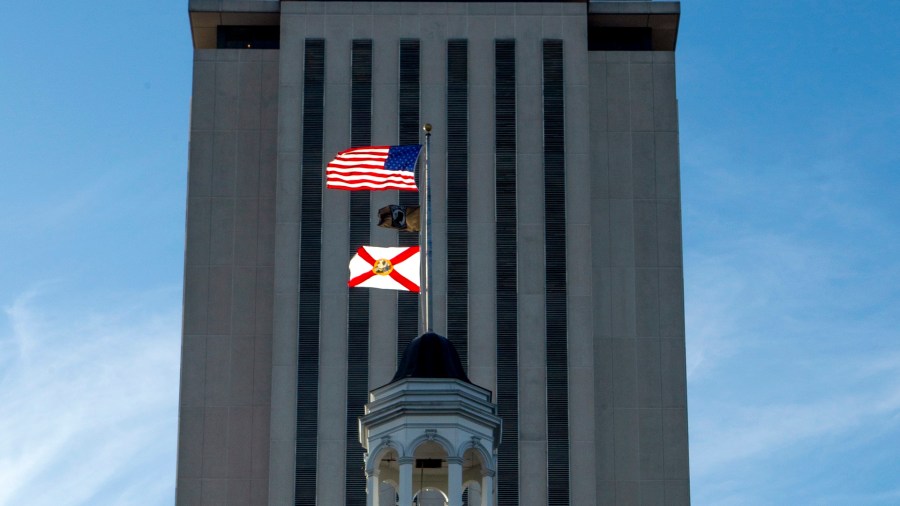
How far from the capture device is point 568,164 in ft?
351

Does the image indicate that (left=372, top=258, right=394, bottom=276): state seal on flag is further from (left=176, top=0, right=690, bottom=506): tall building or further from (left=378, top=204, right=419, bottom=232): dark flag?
(left=176, top=0, right=690, bottom=506): tall building

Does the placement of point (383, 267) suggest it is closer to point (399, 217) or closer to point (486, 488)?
point (399, 217)

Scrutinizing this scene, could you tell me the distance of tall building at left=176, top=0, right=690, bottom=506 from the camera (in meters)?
103

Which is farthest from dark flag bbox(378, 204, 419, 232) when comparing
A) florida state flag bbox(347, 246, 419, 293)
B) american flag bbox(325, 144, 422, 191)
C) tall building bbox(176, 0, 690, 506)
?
tall building bbox(176, 0, 690, 506)

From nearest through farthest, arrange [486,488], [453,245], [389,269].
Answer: [486,488] < [389,269] < [453,245]

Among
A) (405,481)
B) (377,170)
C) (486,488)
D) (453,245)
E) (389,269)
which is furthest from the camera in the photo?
(453,245)

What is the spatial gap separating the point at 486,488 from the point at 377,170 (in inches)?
563

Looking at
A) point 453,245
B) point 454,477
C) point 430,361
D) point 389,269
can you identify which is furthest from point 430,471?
point 453,245

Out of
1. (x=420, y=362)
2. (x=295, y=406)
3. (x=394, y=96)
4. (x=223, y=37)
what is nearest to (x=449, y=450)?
(x=420, y=362)

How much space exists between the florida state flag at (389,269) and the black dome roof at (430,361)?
5171mm

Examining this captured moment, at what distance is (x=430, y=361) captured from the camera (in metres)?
65.5

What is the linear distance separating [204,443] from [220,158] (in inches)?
623

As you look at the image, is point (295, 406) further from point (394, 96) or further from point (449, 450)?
point (449, 450)

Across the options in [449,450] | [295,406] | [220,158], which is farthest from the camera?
[220,158]
